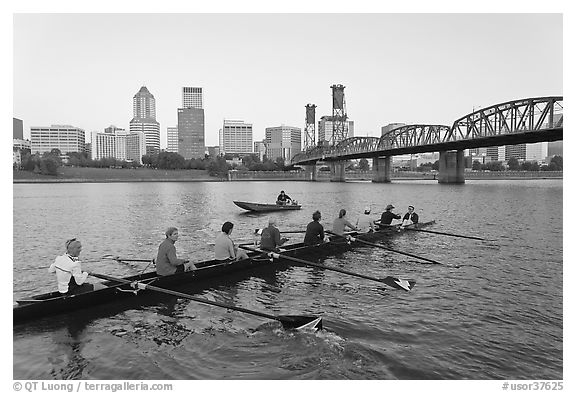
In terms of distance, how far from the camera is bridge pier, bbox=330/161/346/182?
6476 inches

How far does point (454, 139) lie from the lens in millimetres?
105062

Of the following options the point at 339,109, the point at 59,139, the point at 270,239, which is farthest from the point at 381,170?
the point at 270,239

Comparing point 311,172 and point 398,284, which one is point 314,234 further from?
point 311,172

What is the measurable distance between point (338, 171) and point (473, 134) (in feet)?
236

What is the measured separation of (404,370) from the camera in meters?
8.98

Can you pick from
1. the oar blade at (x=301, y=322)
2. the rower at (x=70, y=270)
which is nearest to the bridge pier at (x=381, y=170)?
the oar blade at (x=301, y=322)

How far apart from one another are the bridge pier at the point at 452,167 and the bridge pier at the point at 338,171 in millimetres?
50892

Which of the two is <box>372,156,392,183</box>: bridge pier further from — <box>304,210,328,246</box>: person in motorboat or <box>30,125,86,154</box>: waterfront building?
<box>304,210,328,246</box>: person in motorboat

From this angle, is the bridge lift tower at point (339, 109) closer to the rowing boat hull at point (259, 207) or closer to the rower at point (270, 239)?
the rowing boat hull at point (259, 207)

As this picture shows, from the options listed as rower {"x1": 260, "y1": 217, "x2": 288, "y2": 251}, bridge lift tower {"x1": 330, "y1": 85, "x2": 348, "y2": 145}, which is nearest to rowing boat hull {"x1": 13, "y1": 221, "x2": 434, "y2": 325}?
rower {"x1": 260, "y1": 217, "x2": 288, "y2": 251}

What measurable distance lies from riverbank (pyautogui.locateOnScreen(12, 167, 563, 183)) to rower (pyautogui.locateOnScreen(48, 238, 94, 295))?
113228 mm

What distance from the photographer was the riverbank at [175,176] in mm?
132875

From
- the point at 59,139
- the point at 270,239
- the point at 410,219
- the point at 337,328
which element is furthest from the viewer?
the point at 59,139

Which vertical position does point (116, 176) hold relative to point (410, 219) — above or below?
above
